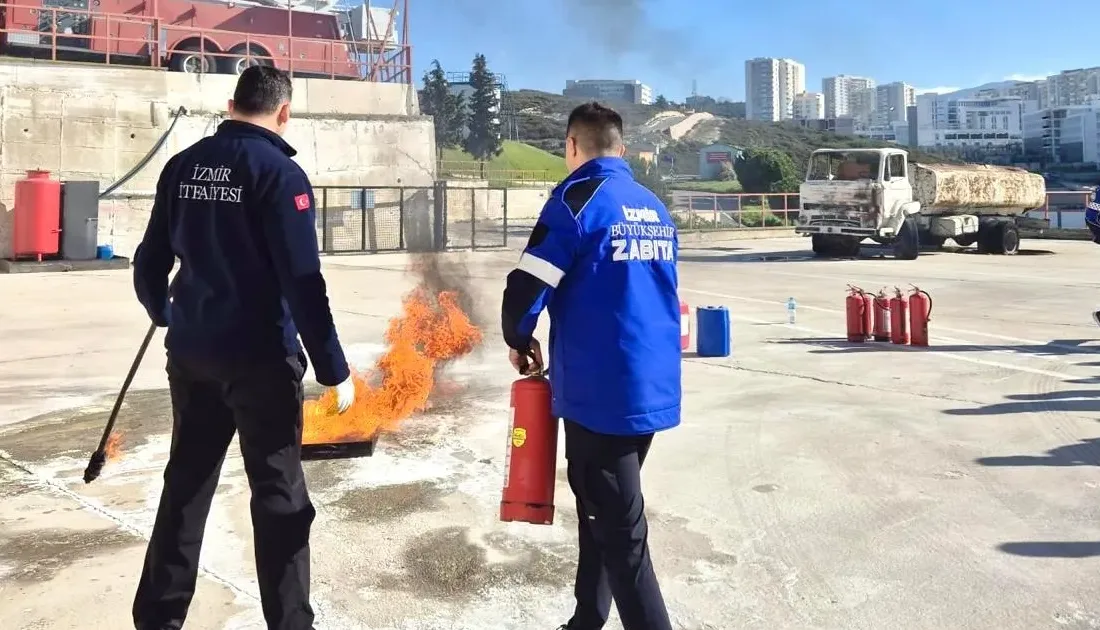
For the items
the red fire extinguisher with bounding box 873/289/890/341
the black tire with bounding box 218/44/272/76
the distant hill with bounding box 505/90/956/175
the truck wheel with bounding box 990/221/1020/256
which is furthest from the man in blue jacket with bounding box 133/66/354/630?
the distant hill with bounding box 505/90/956/175

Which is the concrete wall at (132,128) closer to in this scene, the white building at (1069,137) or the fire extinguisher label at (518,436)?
the fire extinguisher label at (518,436)

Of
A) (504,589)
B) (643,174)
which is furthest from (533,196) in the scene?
(504,589)

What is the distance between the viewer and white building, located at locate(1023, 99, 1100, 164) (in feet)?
503

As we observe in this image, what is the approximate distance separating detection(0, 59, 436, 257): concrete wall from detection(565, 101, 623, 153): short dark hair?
2033 cm

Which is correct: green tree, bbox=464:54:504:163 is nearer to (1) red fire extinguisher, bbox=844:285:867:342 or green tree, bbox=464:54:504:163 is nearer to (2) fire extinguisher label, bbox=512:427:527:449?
(1) red fire extinguisher, bbox=844:285:867:342

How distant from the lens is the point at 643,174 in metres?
40.1

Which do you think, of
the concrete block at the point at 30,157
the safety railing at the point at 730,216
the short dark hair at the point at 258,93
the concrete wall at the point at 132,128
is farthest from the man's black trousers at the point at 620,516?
the safety railing at the point at 730,216

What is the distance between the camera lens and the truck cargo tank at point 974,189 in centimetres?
2420

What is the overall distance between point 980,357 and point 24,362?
977 centimetres

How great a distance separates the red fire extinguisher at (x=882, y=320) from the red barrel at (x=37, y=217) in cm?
1576

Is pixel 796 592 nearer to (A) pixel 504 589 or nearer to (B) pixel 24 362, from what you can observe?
(A) pixel 504 589

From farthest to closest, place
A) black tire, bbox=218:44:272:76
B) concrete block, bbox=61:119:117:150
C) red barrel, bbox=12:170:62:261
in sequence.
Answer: black tire, bbox=218:44:272:76 → concrete block, bbox=61:119:117:150 → red barrel, bbox=12:170:62:261

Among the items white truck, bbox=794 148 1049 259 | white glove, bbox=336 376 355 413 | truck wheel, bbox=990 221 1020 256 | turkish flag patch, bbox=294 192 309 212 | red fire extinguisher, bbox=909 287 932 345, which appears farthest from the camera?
truck wheel, bbox=990 221 1020 256

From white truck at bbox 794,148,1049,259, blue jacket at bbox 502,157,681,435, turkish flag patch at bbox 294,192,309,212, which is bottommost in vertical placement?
blue jacket at bbox 502,157,681,435
